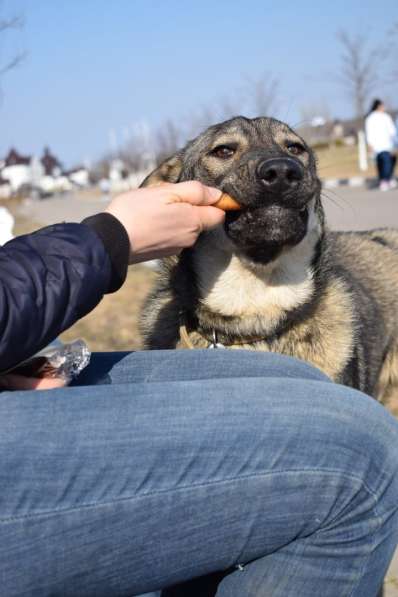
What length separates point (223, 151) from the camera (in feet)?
11.5

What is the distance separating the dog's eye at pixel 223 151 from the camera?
3475mm

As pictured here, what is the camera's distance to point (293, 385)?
1.71m

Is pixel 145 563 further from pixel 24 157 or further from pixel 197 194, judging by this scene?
pixel 24 157

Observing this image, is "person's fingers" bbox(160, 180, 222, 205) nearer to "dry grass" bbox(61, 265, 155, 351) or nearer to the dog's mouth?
the dog's mouth

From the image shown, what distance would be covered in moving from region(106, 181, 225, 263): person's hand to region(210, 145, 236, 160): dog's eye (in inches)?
50.7

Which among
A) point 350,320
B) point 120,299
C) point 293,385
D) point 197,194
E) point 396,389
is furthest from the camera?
point 120,299

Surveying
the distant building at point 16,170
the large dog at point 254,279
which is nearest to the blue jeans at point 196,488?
the large dog at point 254,279

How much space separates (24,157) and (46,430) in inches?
4626

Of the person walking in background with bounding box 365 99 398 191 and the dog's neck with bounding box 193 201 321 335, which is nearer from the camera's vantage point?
the dog's neck with bounding box 193 201 321 335

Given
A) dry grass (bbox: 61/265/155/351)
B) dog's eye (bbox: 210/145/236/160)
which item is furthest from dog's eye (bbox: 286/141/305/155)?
dry grass (bbox: 61/265/155/351)

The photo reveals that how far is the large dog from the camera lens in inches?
128

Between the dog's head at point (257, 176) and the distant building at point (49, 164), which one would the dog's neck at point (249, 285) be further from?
the distant building at point (49, 164)

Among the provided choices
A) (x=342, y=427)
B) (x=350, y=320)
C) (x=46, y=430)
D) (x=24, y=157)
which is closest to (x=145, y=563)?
(x=46, y=430)

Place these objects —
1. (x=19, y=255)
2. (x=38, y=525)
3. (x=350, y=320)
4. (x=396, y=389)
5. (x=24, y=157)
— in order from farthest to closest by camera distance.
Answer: (x=24, y=157), (x=396, y=389), (x=350, y=320), (x=19, y=255), (x=38, y=525)
